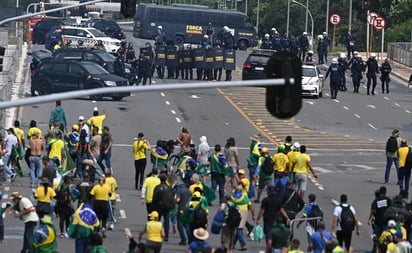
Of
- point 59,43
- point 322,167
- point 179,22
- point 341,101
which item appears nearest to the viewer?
point 322,167

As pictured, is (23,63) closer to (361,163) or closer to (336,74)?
(336,74)

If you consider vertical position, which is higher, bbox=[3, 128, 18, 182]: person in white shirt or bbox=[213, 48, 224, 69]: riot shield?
bbox=[213, 48, 224, 69]: riot shield

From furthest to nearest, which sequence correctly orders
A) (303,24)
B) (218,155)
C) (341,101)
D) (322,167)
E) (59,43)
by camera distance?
(303,24)
(59,43)
(341,101)
(322,167)
(218,155)

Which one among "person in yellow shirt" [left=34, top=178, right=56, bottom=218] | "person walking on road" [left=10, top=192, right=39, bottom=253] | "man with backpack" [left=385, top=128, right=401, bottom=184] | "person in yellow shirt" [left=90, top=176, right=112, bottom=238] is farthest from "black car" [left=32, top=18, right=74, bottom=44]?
"person walking on road" [left=10, top=192, right=39, bottom=253]

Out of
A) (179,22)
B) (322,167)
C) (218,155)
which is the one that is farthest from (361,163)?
(179,22)

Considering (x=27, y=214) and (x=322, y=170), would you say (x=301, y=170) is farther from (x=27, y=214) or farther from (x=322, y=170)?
(x=27, y=214)

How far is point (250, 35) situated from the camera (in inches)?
3583

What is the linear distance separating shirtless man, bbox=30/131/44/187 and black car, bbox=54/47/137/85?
879 inches

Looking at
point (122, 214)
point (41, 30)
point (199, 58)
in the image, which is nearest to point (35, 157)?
point (122, 214)

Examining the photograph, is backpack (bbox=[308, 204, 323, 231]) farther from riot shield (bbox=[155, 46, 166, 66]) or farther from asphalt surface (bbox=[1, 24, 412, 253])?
riot shield (bbox=[155, 46, 166, 66])

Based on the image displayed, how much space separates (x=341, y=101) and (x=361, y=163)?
610 inches

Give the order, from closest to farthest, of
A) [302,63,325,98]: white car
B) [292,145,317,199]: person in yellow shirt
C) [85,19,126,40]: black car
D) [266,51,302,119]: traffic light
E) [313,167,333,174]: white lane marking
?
[266,51,302,119]: traffic light
[292,145,317,199]: person in yellow shirt
[313,167,333,174]: white lane marking
[302,63,325,98]: white car
[85,19,126,40]: black car

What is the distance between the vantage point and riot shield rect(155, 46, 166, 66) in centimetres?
6109

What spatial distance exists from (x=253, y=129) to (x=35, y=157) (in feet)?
49.1
